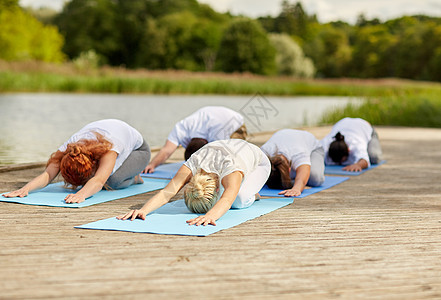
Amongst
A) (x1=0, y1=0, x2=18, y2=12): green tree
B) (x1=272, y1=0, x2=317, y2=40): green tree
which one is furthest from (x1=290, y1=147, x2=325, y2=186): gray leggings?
(x1=272, y1=0, x2=317, y2=40): green tree

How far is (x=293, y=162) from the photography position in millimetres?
4688

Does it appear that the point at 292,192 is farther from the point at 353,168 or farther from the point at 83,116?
the point at 83,116

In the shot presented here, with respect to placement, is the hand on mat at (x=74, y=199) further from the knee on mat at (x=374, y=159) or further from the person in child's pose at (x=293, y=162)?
the knee on mat at (x=374, y=159)

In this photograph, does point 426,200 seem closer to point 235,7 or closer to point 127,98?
point 127,98

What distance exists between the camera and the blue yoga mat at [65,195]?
395 cm

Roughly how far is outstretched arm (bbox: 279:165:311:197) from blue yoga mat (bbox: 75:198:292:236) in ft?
1.37

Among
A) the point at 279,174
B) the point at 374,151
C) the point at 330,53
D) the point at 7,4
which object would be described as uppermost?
the point at 7,4

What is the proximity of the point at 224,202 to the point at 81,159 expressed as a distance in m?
1.15

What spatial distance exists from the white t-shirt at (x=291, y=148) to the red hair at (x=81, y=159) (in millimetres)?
1285

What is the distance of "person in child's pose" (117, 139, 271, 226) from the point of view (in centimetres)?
338

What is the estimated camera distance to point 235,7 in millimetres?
66938

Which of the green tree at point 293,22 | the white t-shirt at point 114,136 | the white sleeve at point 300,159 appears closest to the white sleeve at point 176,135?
the white t-shirt at point 114,136

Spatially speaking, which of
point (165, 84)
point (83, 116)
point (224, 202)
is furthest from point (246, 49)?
point (224, 202)

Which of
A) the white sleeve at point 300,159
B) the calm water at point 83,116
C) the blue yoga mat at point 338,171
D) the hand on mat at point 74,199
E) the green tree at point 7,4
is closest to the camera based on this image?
the hand on mat at point 74,199
